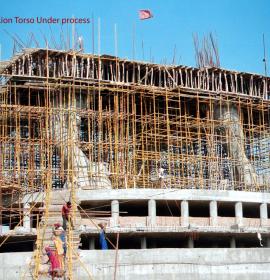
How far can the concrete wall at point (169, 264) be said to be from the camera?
23.6 m

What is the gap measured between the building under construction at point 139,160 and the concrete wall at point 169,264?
0.15 ft

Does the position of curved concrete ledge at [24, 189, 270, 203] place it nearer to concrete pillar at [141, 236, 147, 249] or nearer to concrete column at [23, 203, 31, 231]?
concrete column at [23, 203, 31, 231]

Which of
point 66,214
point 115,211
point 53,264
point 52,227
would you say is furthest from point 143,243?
point 53,264

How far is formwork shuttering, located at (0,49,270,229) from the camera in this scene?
32.7 meters

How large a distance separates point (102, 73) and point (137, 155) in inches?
187

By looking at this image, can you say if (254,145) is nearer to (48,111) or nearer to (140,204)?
(140,204)

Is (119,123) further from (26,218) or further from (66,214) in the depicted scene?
(66,214)

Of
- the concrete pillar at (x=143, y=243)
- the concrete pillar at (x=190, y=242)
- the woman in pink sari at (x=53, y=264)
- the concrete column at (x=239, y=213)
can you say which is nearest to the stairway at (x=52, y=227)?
the woman in pink sari at (x=53, y=264)

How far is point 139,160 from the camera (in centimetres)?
3666

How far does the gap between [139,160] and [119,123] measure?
3025 mm

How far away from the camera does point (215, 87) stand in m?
36.9

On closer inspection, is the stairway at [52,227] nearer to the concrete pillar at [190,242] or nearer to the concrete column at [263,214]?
the concrete pillar at [190,242]

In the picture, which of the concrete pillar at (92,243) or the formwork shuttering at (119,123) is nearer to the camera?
the concrete pillar at (92,243)

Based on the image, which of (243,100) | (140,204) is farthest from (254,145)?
(140,204)
